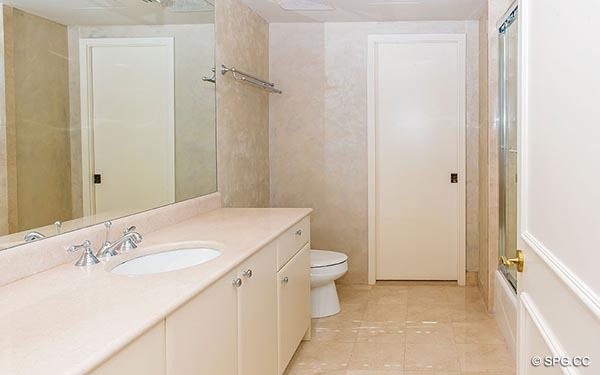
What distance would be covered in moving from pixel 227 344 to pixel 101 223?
0.69 meters

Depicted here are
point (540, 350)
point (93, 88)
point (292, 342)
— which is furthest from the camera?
point (292, 342)

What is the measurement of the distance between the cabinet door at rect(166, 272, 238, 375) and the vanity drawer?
0.70 m

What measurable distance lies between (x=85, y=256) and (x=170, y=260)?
1.31 ft

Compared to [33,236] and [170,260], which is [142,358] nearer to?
[33,236]

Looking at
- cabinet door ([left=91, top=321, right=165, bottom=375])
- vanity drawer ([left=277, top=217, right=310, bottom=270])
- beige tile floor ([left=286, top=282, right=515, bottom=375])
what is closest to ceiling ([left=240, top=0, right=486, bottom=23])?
vanity drawer ([left=277, top=217, right=310, bottom=270])

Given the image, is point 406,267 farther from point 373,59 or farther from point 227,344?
point 227,344

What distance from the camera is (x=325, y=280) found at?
12.3ft

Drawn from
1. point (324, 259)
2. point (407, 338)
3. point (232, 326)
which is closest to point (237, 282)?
point (232, 326)

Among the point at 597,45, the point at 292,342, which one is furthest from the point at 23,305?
the point at 292,342

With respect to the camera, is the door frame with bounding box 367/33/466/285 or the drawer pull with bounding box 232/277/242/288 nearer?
the drawer pull with bounding box 232/277/242/288

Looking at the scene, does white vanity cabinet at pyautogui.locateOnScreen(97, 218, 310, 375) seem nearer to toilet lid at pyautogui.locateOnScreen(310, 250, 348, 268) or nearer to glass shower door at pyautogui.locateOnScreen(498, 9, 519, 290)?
toilet lid at pyautogui.locateOnScreen(310, 250, 348, 268)

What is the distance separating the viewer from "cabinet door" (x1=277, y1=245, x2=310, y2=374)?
105 inches

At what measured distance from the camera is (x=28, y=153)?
1.80 m

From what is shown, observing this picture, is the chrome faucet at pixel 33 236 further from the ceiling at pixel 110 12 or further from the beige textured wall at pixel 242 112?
the beige textured wall at pixel 242 112
